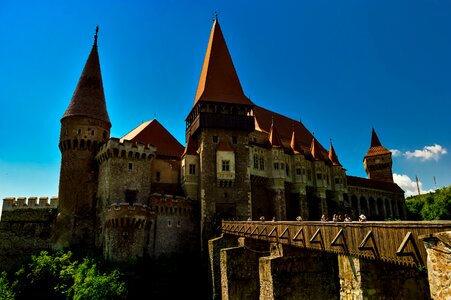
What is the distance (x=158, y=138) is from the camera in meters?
34.7

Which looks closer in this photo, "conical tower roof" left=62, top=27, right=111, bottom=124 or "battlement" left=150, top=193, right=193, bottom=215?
"battlement" left=150, top=193, right=193, bottom=215

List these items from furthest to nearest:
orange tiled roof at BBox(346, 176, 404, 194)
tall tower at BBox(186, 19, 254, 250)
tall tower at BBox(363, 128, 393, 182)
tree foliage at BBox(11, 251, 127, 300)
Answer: tall tower at BBox(363, 128, 393, 182) < orange tiled roof at BBox(346, 176, 404, 194) < tall tower at BBox(186, 19, 254, 250) < tree foliage at BBox(11, 251, 127, 300)

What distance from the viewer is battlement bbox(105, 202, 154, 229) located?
25.1 m

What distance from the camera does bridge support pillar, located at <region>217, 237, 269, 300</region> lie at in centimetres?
1939

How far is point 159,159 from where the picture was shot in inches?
1273

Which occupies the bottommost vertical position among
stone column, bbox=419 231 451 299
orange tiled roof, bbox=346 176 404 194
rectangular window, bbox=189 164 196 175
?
stone column, bbox=419 231 451 299

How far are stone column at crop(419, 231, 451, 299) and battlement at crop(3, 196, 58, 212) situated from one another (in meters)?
31.3

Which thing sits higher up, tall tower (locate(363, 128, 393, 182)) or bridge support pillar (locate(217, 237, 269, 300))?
tall tower (locate(363, 128, 393, 182))

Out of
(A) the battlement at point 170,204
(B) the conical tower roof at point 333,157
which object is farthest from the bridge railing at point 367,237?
(B) the conical tower roof at point 333,157

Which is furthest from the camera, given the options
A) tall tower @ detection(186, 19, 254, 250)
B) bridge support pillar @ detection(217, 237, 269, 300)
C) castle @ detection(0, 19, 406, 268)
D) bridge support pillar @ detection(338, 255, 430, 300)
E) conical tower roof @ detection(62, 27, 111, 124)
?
conical tower roof @ detection(62, 27, 111, 124)

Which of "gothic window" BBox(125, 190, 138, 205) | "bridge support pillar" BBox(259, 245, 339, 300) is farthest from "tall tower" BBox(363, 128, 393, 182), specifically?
"bridge support pillar" BBox(259, 245, 339, 300)

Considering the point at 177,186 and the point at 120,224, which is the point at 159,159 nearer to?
the point at 177,186

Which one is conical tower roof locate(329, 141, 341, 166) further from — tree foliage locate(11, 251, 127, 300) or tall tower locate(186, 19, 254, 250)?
tree foliage locate(11, 251, 127, 300)

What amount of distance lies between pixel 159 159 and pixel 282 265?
A: 67.1 feet
